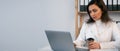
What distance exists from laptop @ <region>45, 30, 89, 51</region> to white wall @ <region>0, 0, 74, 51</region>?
5.05 ft

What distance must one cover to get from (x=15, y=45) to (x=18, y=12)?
46cm

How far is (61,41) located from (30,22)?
1.77 meters

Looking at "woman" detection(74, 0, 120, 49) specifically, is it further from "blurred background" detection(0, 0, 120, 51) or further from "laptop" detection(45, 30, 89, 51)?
"blurred background" detection(0, 0, 120, 51)

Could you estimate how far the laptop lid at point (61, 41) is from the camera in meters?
1.37

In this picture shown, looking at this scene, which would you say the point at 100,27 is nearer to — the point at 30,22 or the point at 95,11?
the point at 95,11

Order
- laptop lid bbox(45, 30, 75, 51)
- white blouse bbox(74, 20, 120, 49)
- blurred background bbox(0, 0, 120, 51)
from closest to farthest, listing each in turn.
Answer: laptop lid bbox(45, 30, 75, 51)
white blouse bbox(74, 20, 120, 49)
blurred background bbox(0, 0, 120, 51)

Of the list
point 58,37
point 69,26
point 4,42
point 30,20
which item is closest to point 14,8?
point 30,20

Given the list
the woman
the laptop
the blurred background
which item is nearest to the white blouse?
the woman

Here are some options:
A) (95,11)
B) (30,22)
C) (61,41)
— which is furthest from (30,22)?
(61,41)

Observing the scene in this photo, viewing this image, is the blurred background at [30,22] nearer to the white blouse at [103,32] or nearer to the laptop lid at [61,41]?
the white blouse at [103,32]

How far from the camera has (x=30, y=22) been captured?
3129mm

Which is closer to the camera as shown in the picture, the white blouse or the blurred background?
the white blouse

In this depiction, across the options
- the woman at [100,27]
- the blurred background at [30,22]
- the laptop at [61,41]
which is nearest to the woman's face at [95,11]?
the woman at [100,27]

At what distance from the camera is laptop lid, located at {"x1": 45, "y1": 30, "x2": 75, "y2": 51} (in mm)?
1368
